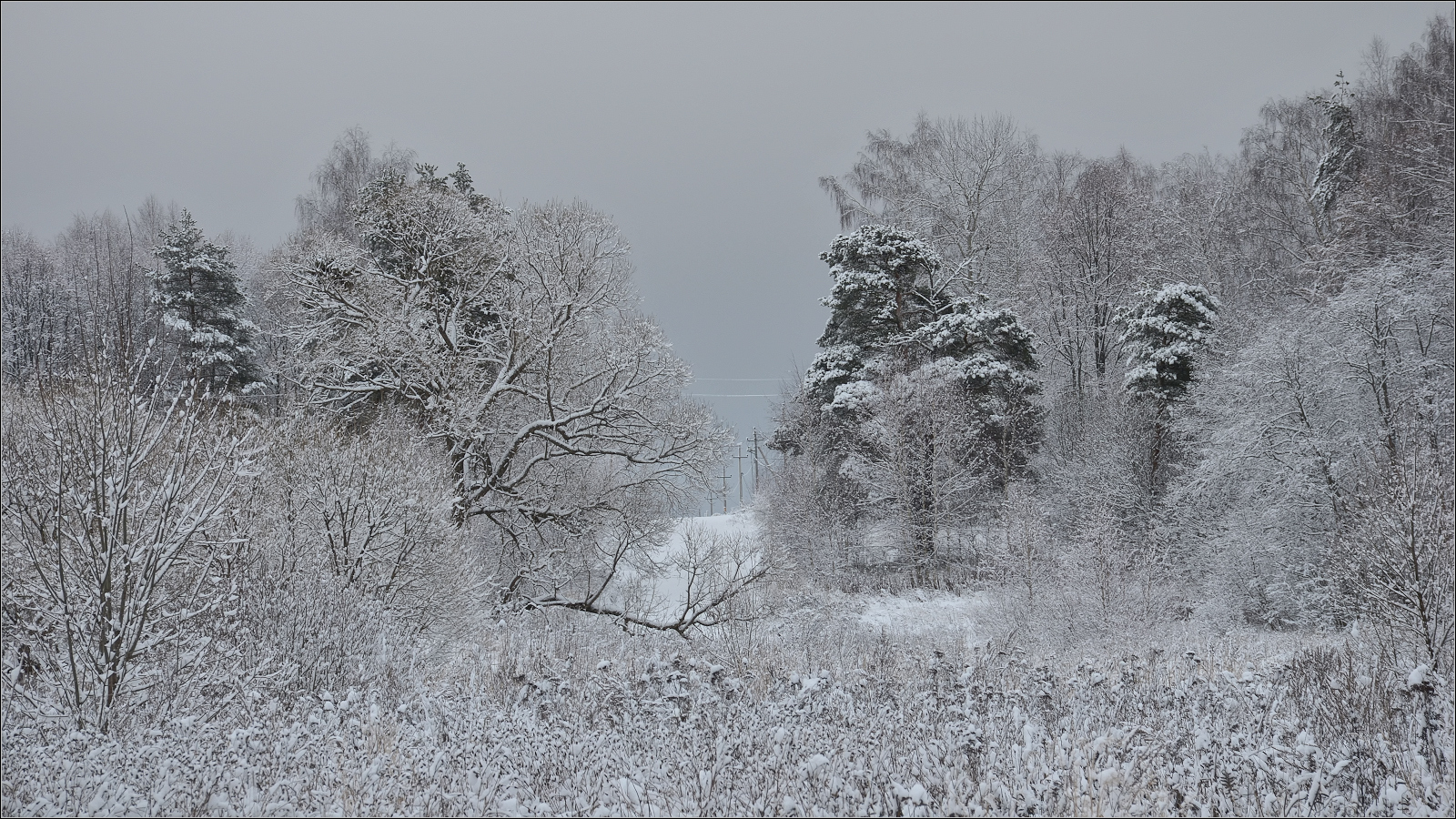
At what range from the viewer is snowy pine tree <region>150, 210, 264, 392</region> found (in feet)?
67.2

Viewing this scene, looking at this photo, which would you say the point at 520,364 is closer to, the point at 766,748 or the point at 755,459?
the point at 766,748

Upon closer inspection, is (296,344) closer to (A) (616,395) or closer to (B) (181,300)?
(A) (616,395)

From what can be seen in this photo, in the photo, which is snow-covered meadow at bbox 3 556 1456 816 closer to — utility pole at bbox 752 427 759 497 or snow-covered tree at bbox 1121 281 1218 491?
snow-covered tree at bbox 1121 281 1218 491

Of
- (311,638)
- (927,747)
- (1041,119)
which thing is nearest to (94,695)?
(311,638)

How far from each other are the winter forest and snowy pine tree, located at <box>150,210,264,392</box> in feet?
0.43

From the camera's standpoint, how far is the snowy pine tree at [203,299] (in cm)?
2048

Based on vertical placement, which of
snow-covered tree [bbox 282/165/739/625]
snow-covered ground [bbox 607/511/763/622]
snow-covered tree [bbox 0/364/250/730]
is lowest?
snow-covered ground [bbox 607/511/763/622]

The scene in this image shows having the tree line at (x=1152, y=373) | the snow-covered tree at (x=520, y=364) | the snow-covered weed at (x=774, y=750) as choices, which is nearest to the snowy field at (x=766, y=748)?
the snow-covered weed at (x=774, y=750)

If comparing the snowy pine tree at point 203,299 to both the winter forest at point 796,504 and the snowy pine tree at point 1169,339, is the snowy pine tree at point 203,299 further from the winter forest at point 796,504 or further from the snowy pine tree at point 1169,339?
the snowy pine tree at point 1169,339

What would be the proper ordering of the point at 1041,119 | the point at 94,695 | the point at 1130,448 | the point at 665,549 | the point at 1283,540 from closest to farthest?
1. the point at 94,695
2. the point at 1283,540
3. the point at 665,549
4. the point at 1130,448
5. the point at 1041,119

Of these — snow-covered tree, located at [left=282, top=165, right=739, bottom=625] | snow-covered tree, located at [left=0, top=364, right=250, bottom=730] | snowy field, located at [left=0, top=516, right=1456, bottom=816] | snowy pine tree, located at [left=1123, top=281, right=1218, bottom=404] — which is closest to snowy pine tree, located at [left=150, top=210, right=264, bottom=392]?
snow-covered tree, located at [left=282, top=165, right=739, bottom=625]

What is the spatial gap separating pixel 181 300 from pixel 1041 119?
94.8 feet

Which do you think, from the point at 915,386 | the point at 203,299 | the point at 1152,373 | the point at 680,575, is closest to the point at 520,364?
the point at 680,575

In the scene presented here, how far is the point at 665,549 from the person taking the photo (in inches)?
798
